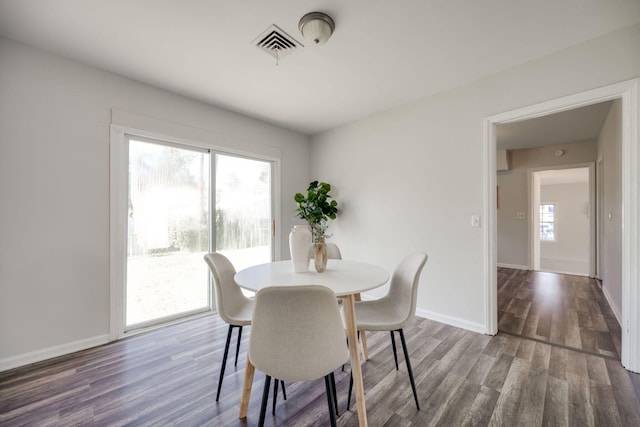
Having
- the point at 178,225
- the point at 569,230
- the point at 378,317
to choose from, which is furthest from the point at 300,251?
the point at 569,230

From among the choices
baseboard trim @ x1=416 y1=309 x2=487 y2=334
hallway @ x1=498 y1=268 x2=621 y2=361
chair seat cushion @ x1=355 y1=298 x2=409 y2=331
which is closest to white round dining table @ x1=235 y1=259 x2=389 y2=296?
chair seat cushion @ x1=355 y1=298 x2=409 y2=331

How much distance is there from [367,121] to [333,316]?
306 cm

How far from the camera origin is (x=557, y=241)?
7836mm

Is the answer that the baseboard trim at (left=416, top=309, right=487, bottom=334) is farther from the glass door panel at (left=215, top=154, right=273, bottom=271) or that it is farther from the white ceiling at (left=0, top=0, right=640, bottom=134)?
the white ceiling at (left=0, top=0, right=640, bottom=134)

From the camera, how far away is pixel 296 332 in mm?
1049

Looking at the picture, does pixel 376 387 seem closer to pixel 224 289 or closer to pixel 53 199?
pixel 224 289

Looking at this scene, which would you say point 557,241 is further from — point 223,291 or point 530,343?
point 223,291

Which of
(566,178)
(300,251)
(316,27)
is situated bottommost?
(300,251)

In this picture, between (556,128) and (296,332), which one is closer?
(296,332)

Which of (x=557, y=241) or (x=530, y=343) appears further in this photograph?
(x=557, y=241)

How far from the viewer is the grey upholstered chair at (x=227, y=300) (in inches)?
64.2

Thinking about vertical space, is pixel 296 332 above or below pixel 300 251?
below

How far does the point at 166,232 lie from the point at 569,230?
1047cm

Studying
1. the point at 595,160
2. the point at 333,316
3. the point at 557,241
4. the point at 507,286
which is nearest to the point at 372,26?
the point at 333,316
